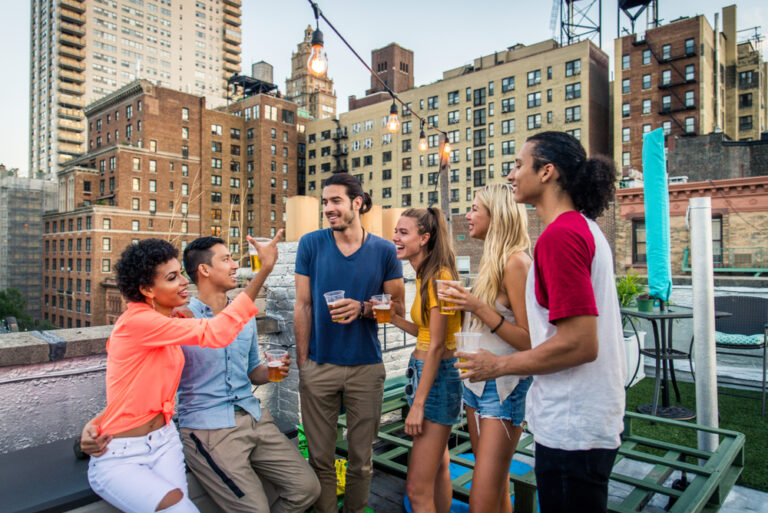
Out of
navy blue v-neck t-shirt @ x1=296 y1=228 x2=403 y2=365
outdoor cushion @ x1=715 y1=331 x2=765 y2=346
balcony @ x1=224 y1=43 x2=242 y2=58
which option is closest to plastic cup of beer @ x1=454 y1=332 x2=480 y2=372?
navy blue v-neck t-shirt @ x1=296 y1=228 x2=403 y2=365

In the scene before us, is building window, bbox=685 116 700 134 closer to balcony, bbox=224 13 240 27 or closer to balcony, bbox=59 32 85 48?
balcony, bbox=59 32 85 48

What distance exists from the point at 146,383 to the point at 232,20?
142 meters

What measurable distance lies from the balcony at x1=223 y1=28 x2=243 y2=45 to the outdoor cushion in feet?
454

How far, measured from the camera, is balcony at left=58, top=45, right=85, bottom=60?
3735 inches

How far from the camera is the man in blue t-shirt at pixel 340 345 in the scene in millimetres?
2992

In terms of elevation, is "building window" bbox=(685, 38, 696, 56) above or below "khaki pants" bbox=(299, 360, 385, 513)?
above

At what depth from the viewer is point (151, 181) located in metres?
63.0

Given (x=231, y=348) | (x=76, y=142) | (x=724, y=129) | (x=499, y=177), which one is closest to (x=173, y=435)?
(x=231, y=348)

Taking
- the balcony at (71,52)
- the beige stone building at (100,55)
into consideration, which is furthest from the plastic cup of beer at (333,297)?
the balcony at (71,52)

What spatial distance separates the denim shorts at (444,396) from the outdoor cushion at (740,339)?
4439 mm

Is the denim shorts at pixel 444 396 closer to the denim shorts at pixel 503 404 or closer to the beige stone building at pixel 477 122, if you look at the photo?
the denim shorts at pixel 503 404

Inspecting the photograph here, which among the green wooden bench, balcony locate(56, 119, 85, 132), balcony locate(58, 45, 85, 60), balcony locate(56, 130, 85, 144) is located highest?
balcony locate(58, 45, 85, 60)

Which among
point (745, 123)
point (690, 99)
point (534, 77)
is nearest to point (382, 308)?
point (690, 99)

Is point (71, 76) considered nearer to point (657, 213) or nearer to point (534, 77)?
point (534, 77)
